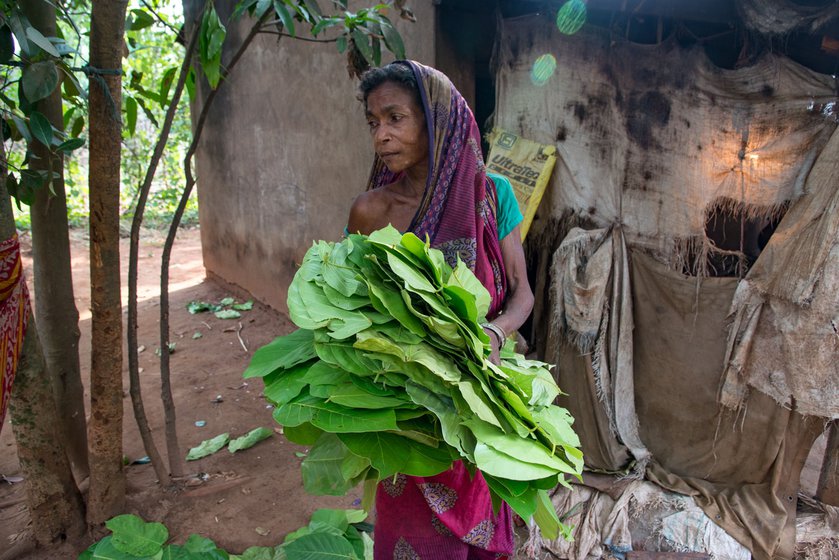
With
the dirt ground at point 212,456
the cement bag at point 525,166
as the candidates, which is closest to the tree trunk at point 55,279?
the dirt ground at point 212,456

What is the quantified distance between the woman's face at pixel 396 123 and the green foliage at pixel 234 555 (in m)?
1.50

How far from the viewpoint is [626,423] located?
3111 millimetres

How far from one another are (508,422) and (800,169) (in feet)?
7.23

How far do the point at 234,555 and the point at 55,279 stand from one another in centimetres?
147

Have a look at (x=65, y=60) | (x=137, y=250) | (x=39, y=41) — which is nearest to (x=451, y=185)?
(x=39, y=41)

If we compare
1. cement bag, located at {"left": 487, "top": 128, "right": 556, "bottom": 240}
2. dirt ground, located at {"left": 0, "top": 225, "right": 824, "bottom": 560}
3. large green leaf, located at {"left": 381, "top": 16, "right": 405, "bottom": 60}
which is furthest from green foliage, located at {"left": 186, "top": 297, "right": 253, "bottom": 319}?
large green leaf, located at {"left": 381, "top": 16, "right": 405, "bottom": 60}

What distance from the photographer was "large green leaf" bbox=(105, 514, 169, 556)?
7.66 ft

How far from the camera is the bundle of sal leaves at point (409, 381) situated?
48.1 inches

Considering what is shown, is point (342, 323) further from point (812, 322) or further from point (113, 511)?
point (812, 322)

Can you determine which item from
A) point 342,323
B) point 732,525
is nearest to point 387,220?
point 342,323

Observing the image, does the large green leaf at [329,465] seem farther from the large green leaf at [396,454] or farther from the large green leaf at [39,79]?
the large green leaf at [39,79]

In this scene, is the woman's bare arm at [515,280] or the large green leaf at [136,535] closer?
the woman's bare arm at [515,280]

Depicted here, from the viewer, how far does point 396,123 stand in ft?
5.58

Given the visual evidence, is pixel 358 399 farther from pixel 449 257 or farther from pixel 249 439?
pixel 249 439
